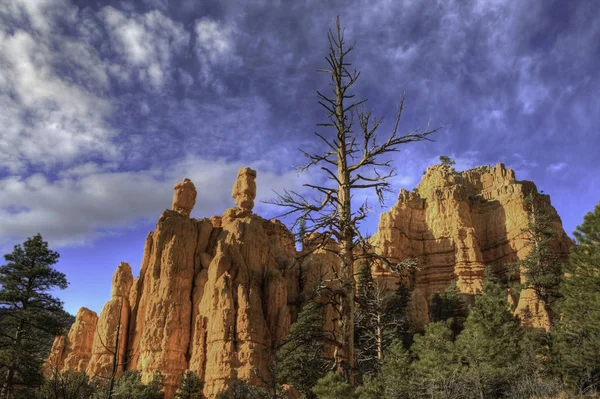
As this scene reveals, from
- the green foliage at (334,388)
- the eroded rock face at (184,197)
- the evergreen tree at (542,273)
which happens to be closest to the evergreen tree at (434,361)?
the green foliage at (334,388)

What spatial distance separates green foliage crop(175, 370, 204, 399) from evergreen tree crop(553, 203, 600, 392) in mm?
22042

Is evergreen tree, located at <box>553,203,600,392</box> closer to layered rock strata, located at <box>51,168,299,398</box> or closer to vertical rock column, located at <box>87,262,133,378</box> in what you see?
layered rock strata, located at <box>51,168,299,398</box>

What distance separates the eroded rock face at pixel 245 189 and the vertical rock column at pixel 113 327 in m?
12.6

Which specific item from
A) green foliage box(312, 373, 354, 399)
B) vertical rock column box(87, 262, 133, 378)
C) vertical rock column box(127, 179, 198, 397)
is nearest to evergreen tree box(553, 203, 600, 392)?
green foliage box(312, 373, 354, 399)

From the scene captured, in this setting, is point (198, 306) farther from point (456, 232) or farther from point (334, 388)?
point (456, 232)

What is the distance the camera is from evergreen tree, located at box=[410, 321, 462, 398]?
1967 centimetres

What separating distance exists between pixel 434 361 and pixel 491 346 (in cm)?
290

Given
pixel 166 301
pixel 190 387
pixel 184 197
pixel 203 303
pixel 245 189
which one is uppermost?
pixel 245 189

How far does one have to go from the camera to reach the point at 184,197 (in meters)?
45.5

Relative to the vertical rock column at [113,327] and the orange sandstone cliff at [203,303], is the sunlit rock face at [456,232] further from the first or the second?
the vertical rock column at [113,327]

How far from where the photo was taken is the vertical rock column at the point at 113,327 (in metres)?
36.8

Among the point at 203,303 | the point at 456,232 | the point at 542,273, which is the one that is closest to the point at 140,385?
the point at 203,303

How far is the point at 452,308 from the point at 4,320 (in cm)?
4482

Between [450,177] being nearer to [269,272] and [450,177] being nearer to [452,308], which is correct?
[452,308]
